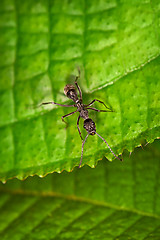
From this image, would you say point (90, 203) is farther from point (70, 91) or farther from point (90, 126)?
point (70, 91)

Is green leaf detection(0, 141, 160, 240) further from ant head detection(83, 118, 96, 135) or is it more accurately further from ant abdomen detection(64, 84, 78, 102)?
ant abdomen detection(64, 84, 78, 102)

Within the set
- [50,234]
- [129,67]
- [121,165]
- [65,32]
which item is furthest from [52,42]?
[50,234]

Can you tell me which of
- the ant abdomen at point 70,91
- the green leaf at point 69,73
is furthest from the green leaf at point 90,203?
the ant abdomen at point 70,91

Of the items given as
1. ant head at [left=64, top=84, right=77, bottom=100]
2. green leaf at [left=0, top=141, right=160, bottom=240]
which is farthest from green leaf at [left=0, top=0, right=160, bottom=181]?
green leaf at [left=0, top=141, right=160, bottom=240]

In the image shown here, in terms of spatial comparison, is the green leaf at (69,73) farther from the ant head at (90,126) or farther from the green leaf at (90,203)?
the green leaf at (90,203)

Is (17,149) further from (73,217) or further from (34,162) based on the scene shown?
(73,217)

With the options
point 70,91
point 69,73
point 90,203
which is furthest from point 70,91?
point 90,203

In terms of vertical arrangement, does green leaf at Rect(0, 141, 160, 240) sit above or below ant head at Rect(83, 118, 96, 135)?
below
